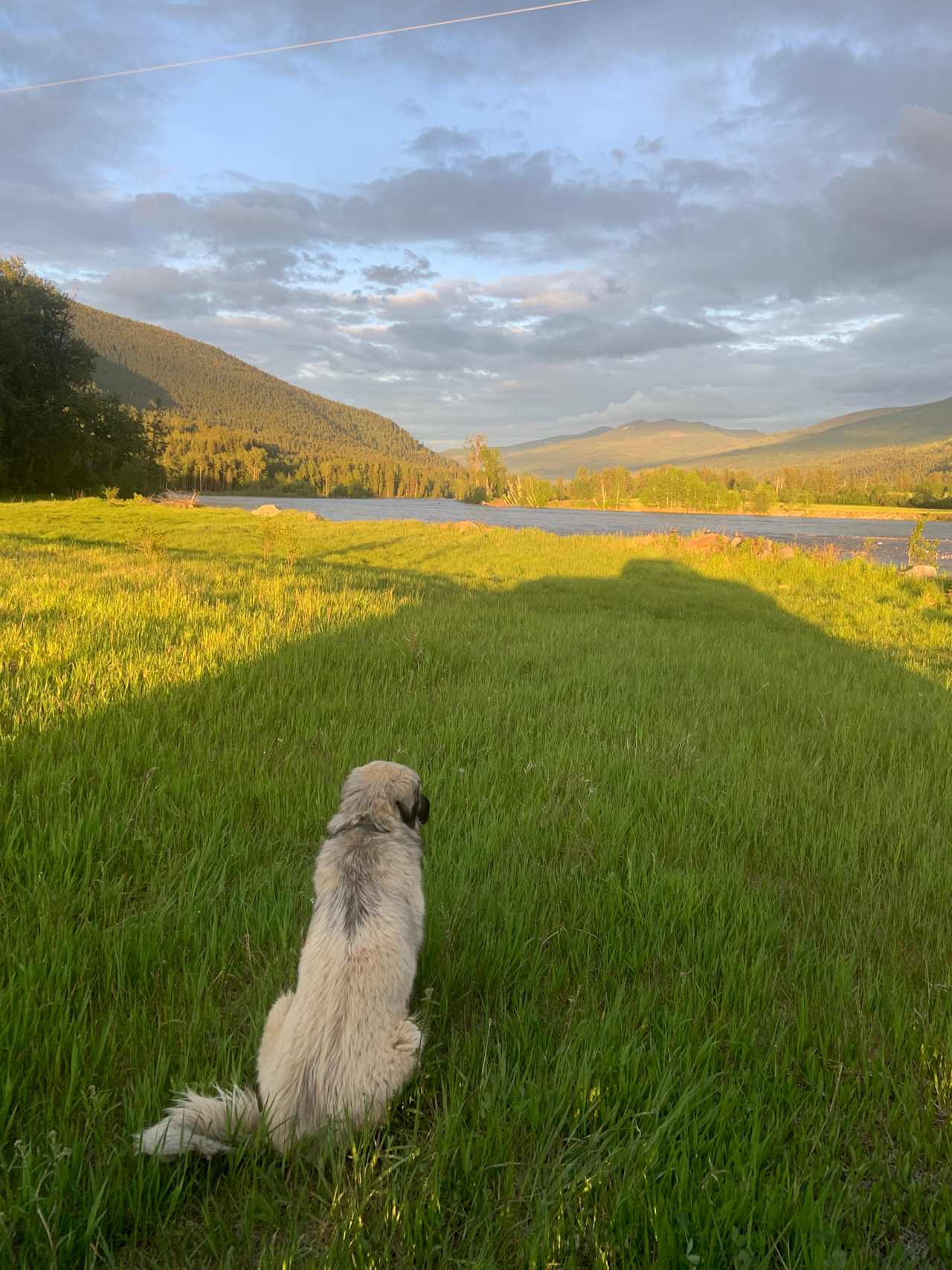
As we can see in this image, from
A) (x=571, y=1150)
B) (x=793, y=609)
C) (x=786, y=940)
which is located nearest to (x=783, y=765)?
(x=786, y=940)

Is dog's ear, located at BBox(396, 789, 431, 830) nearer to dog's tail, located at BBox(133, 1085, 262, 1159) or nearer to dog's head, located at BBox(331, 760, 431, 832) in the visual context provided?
dog's head, located at BBox(331, 760, 431, 832)

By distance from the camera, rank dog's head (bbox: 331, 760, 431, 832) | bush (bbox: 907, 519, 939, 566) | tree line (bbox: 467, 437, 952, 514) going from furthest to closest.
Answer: tree line (bbox: 467, 437, 952, 514)
bush (bbox: 907, 519, 939, 566)
dog's head (bbox: 331, 760, 431, 832)

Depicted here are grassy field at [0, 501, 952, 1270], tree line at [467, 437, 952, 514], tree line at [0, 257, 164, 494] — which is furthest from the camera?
tree line at [467, 437, 952, 514]

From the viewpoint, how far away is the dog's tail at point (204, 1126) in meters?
1.62

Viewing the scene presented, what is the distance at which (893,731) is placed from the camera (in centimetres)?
648

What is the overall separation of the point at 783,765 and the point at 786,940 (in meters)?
2.57

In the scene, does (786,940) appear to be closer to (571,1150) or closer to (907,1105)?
(907,1105)

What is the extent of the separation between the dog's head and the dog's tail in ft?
2.99

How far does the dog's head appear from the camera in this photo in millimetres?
2490

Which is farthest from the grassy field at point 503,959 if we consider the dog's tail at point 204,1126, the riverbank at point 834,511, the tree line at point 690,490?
the tree line at point 690,490

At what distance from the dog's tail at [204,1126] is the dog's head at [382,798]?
0.91m

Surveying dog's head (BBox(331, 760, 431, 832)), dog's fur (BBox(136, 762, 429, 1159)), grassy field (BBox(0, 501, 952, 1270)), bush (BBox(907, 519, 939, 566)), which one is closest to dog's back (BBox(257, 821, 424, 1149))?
dog's fur (BBox(136, 762, 429, 1159))

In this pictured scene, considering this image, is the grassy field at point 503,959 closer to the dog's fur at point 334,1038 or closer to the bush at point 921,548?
the dog's fur at point 334,1038

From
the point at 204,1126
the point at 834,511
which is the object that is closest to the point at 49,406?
the point at 204,1126
